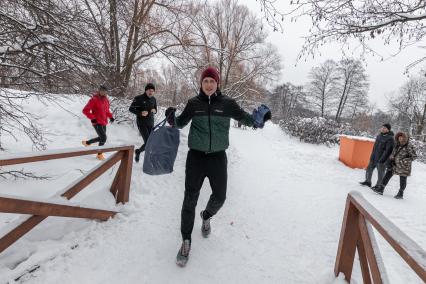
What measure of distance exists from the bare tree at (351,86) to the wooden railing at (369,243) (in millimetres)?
42613

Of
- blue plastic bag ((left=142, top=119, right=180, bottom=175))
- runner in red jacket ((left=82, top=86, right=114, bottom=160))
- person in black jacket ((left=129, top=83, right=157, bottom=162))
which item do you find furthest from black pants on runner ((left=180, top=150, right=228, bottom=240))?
runner in red jacket ((left=82, top=86, right=114, bottom=160))

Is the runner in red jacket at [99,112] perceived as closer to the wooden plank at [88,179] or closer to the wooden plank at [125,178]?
the wooden plank at [125,178]

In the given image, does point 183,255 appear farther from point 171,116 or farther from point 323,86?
point 323,86

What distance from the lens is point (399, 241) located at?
1691 mm

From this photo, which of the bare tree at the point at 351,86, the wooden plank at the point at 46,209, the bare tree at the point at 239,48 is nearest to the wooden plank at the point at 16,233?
the wooden plank at the point at 46,209

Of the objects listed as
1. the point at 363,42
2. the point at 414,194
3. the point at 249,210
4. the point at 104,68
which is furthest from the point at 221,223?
the point at 414,194

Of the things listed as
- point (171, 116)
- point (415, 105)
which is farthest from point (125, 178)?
point (415, 105)

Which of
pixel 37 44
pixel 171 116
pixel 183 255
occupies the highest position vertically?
pixel 37 44

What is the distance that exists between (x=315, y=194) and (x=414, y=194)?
3.35m

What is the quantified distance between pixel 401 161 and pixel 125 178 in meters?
6.73

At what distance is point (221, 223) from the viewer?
170 inches

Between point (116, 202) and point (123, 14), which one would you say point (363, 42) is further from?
point (116, 202)

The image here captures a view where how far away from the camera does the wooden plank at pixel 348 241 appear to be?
8.76 feet

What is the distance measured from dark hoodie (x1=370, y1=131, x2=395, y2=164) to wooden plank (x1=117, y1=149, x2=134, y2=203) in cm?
658
